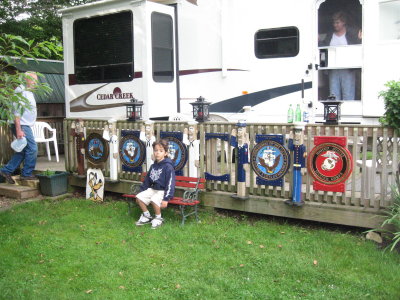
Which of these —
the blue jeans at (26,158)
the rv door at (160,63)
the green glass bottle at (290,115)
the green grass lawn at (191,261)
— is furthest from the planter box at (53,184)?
the green glass bottle at (290,115)

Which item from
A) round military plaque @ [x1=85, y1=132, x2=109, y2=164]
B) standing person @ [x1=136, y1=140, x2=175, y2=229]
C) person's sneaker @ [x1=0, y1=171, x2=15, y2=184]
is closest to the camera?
standing person @ [x1=136, y1=140, x2=175, y2=229]

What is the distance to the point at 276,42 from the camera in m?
7.67

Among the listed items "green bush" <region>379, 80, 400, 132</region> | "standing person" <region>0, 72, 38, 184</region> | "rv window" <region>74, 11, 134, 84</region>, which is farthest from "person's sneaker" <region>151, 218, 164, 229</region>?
"rv window" <region>74, 11, 134, 84</region>

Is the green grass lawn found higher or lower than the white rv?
lower

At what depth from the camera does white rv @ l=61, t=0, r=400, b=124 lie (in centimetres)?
722

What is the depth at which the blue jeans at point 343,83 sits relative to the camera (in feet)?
24.4

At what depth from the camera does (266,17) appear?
25.2 feet

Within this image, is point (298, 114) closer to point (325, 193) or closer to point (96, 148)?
point (325, 193)

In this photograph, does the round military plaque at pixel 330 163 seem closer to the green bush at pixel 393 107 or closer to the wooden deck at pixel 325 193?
the wooden deck at pixel 325 193

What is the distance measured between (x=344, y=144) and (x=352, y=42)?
9.02 feet

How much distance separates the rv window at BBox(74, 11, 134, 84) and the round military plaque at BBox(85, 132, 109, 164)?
150cm

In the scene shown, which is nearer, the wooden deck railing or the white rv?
the wooden deck railing

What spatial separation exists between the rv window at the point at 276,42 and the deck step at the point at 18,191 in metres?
4.32

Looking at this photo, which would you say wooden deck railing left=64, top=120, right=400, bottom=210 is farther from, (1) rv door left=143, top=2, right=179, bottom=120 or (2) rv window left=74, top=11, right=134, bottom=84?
(2) rv window left=74, top=11, right=134, bottom=84
